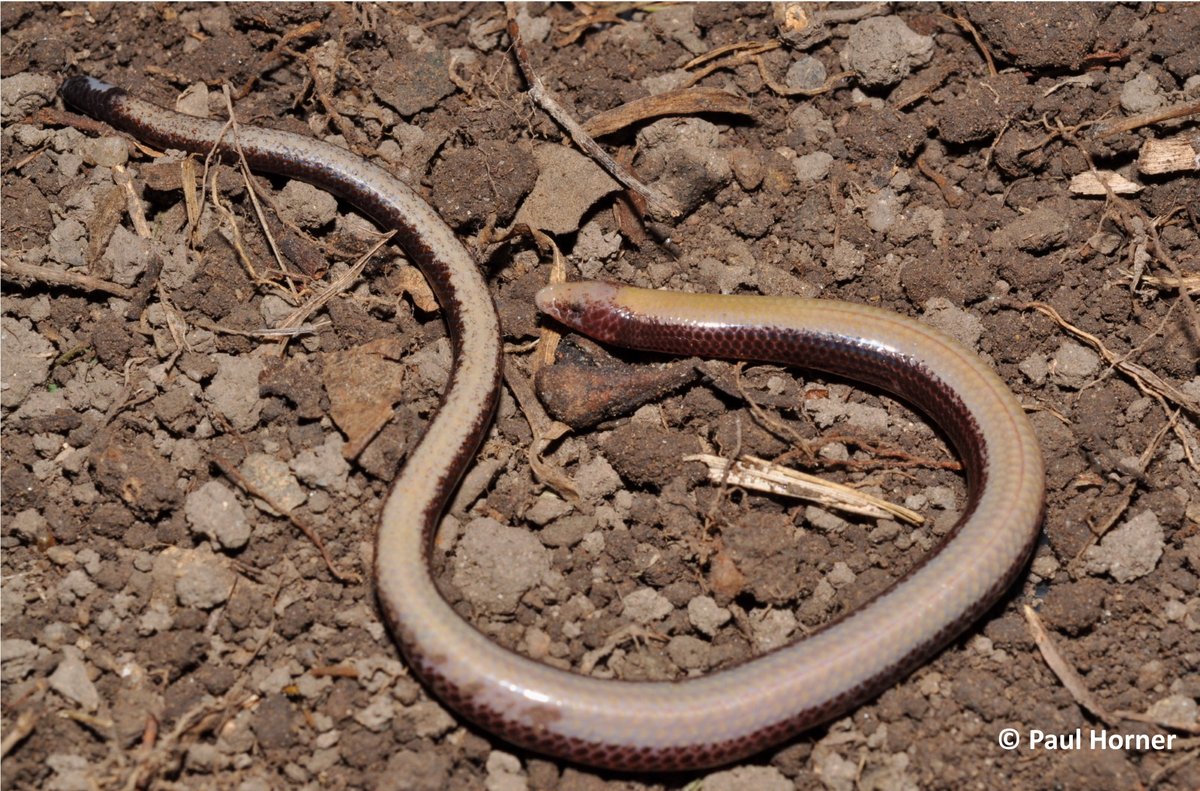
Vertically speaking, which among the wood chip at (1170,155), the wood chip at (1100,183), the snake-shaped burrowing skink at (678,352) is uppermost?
the wood chip at (1170,155)

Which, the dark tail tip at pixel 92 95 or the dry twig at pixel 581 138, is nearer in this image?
the dry twig at pixel 581 138

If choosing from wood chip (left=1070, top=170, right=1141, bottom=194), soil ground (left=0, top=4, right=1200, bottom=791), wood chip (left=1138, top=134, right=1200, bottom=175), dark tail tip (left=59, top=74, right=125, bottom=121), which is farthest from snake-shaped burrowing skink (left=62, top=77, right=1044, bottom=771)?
wood chip (left=1138, top=134, right=1200, bottom=175)

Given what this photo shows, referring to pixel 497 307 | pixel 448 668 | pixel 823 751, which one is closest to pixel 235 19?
pixel 497 307

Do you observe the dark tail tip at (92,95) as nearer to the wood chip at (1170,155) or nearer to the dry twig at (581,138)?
the dry twig at (581,138)

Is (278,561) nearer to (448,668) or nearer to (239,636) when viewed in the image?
(239,636)

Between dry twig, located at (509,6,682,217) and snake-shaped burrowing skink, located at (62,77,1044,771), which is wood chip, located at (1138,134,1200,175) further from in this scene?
dry twig, located at (509,6,682,217)

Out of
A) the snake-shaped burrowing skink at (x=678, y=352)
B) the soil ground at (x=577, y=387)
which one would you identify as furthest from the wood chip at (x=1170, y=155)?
the snake-shaped burrowing skink at (x=678, y=352)

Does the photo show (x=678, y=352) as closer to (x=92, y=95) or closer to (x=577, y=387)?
(x=577, y=387)
